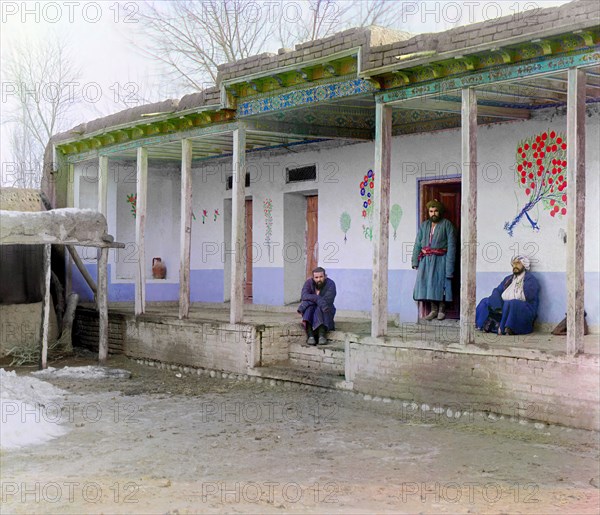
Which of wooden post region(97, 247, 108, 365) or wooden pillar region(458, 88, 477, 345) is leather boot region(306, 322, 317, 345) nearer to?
wooden pillar region(458, 88, 477, 345)

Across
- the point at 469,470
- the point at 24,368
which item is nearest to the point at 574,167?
the point at 469,470

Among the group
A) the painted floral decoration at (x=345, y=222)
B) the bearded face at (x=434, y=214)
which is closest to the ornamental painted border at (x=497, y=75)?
the bearded face at (x=434, y=214)

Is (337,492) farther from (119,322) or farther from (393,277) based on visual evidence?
(119,322)

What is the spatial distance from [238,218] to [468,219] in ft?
13.0

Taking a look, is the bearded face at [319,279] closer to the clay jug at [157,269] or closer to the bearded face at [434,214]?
the bearded face at [434,214]

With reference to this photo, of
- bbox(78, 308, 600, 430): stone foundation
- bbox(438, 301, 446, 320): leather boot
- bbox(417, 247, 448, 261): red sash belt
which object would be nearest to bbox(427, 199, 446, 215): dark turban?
bbox(417, 247, 448, 261): red sash belt

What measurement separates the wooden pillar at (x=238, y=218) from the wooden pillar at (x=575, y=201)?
5.15 m

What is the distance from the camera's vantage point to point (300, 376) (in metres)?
10.6

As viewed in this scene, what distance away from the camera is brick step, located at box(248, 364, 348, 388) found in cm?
1023

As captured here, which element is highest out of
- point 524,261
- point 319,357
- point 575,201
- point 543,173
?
point 543,173

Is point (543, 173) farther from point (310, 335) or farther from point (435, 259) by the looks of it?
point (310, 335)

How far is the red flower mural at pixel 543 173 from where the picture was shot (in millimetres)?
10172

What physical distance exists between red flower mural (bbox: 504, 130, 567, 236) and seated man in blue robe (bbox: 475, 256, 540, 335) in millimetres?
611

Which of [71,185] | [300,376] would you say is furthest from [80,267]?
[300,376]
